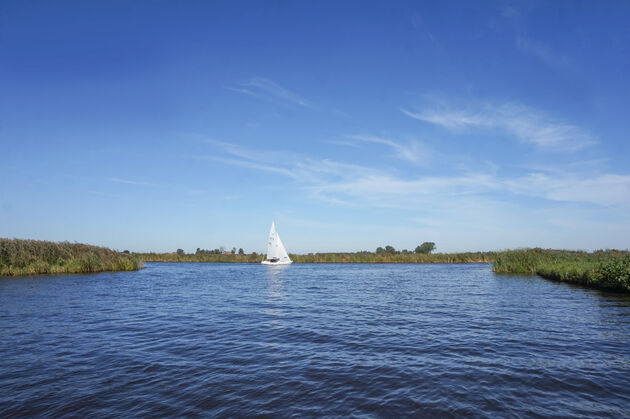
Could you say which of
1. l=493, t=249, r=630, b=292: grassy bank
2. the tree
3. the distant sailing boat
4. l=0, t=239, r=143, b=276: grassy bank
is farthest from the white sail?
the tree

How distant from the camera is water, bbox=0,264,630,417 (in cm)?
773

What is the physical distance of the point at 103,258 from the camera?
48.7 m

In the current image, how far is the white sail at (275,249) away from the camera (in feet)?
260

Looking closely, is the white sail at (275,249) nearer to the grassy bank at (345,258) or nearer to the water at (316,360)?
the grassy bank at (345,258)

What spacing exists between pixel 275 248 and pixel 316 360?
70.0 meters

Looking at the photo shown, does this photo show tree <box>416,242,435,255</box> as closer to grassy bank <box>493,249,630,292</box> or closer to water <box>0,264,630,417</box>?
grassy bank <box>493,249,630,292</box>

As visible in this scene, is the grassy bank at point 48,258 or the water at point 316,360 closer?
the water at point 316,360

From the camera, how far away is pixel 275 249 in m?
80.2

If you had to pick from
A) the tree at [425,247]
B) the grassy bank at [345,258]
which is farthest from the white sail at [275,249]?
the tree at [425,247]

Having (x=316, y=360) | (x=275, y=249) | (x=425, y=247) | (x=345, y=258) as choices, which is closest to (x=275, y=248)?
(x=275, y=249)

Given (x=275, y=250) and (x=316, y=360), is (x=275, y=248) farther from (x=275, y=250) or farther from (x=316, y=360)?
(x=316, y=360)

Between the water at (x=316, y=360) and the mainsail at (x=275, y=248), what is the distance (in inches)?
2265

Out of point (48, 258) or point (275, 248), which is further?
point (275, 248)

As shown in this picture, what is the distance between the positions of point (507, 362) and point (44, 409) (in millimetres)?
11917
